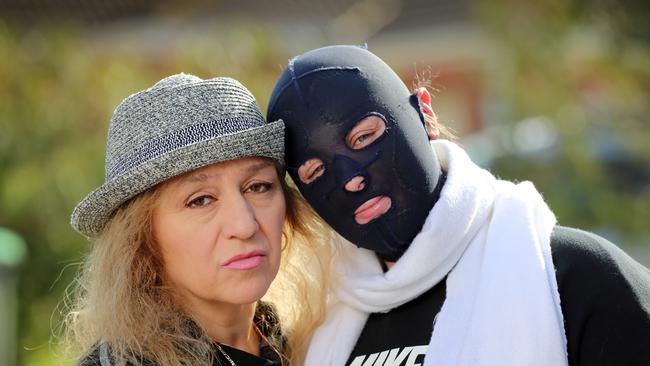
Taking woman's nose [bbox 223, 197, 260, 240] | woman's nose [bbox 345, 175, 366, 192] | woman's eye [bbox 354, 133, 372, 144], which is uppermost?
woman's eye [bbox 354, 133, 372, 144]

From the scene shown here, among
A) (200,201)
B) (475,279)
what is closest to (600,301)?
(475,279)

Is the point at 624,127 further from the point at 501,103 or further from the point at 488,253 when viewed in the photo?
the point at 488,253

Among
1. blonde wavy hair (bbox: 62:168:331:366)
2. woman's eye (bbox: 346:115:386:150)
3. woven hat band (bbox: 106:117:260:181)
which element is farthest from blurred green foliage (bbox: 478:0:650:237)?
woven hat band (bbox: 106:117:260:181)

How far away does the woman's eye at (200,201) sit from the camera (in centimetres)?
295

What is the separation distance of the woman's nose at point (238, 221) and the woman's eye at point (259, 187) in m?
0.09

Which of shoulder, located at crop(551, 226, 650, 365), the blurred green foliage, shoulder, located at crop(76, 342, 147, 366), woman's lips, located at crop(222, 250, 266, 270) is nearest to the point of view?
shoulder, located at crop(551, 226, 650, 365)

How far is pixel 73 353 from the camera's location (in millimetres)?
3320

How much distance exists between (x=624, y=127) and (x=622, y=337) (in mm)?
4742

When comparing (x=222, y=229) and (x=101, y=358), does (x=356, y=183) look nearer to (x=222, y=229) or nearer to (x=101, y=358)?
(x=222, y=229)

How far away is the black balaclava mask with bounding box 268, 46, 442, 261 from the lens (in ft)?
9.45

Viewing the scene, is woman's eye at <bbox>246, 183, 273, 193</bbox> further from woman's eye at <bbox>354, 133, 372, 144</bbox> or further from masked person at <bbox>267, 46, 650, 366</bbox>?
woman's eye at <bbox>354, 133, 372, 144</bbox>

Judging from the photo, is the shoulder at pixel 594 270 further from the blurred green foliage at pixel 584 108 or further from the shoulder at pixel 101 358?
the blurred green foliage at pixel 584 108

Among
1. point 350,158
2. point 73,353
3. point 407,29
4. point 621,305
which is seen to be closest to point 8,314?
point 73,353

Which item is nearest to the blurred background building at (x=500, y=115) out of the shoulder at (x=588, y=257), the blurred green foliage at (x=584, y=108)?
the blurred green foliage at (x=584, y=108)
